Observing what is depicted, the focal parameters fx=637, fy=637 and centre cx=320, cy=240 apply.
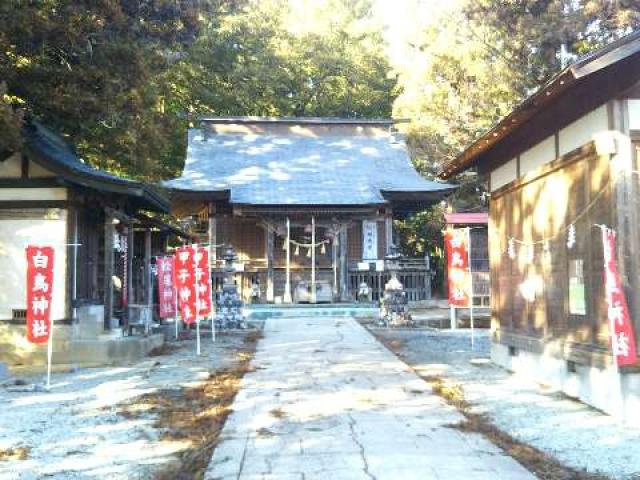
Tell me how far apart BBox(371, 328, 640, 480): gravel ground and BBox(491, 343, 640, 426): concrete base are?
0.38 ft

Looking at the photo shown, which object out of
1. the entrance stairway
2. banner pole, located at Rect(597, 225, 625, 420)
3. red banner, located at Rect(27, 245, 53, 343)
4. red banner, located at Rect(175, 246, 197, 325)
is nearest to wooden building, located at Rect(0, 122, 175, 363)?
red banner, located at Rect(175, 246, 197, 325)

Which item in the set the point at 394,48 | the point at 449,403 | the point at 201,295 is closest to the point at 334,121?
the point at 394,48

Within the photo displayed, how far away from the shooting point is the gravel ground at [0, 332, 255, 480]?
502 centimetres

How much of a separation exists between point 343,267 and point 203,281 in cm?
1041

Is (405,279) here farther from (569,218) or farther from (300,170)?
(569,218)

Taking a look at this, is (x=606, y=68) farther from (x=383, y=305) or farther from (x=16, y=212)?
(x=383, y=305)

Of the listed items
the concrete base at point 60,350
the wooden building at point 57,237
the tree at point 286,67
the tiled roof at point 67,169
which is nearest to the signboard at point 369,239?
the tree at point 286,67

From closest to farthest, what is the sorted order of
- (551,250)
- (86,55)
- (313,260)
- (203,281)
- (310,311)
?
(551,250) → (86,55) → (203,281) → (310,311) → (313,260)

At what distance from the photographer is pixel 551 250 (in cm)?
809

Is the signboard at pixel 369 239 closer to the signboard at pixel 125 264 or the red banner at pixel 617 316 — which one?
the signboard at pixel 125 264

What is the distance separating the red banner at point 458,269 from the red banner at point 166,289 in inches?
247

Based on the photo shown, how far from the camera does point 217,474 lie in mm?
4695

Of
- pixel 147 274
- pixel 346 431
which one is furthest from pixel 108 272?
pixel 346 431

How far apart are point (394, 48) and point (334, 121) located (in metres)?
4.30
